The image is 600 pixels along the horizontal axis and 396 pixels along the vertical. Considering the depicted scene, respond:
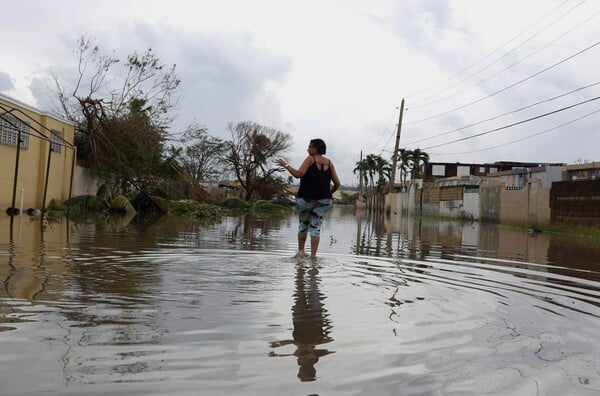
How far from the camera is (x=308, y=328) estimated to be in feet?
13.0

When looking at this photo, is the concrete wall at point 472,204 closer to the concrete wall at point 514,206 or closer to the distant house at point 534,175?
Result: the distant house at point 534,175

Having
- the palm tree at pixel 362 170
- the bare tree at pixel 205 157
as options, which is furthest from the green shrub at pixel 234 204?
the palm tree at pixel 362 170

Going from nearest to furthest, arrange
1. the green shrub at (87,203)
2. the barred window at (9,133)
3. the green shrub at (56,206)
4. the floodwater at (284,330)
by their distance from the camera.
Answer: the floodwater at (284,330), the barred window at (9,133), the green shrub at (56,206), the green shrub at (87,203)

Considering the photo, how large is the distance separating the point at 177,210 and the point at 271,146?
108 feet

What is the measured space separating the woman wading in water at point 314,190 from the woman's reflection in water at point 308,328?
2.21 meters

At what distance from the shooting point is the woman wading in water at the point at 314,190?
26.8ft

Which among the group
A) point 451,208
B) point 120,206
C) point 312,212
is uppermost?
point 451,208

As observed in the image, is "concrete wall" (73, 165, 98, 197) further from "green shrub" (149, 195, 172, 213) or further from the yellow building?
"green shrub" (149, 195, 172, 213)

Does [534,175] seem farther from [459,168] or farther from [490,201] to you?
[459,168]

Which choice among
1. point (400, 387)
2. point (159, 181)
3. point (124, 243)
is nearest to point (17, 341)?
point (400, 387)

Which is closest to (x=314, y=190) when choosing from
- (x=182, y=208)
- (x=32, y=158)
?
(x=32, y=158)

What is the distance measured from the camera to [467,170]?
78875mm

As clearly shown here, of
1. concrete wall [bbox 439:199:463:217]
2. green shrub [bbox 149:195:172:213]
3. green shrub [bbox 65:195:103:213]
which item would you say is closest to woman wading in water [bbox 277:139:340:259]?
green shrub [bbox 65:195:103:213]

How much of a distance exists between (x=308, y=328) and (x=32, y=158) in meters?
23.3
